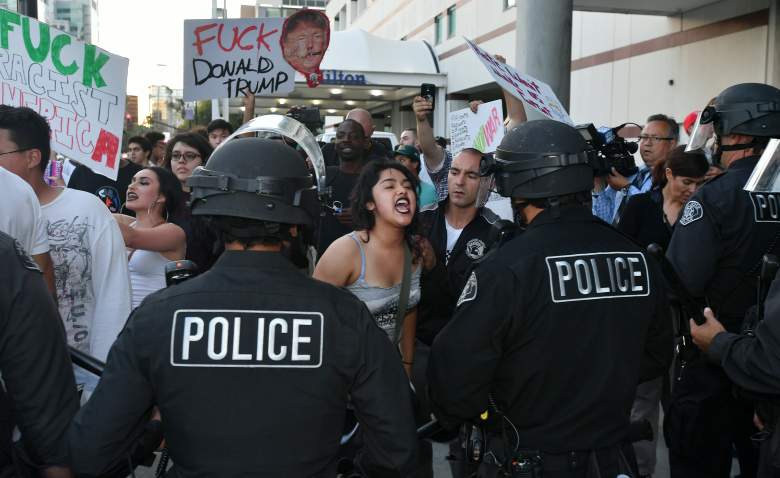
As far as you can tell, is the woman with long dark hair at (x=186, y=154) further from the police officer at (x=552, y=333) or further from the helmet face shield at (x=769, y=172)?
the helmet face shield at (x=769, y=172)

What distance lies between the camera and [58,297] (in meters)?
3.63

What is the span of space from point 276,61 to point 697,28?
31.2 feet

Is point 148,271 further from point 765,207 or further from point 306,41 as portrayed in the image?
point 765,207

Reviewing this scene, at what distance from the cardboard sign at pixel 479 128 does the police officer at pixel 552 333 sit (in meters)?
2.71

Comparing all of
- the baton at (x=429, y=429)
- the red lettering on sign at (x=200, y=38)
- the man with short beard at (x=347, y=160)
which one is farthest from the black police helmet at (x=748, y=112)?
the red lettering on sign at (x=200, y=38)

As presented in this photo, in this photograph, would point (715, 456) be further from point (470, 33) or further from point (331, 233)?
point (470, 33)

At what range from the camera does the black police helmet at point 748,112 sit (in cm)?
377

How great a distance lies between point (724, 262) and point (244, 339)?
8.71ft

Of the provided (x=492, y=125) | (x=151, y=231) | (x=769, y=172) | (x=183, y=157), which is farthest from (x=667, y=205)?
(x=183, y=157)

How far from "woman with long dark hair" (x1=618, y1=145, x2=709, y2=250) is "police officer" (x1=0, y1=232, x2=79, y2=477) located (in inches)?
149

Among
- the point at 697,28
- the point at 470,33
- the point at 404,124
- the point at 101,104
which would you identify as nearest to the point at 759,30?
the point at 697,28

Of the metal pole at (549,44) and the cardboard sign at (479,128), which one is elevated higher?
the metal pole at (549,44)

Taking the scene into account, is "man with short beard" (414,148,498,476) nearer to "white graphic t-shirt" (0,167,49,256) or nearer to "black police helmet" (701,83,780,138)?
"black police helmet" (701,83,780,138)

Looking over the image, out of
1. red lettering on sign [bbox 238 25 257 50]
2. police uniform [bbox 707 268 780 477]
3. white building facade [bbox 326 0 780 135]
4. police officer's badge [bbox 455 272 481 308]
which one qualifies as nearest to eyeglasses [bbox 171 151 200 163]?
red lettering on sign [bbox 238 25 257 50]
